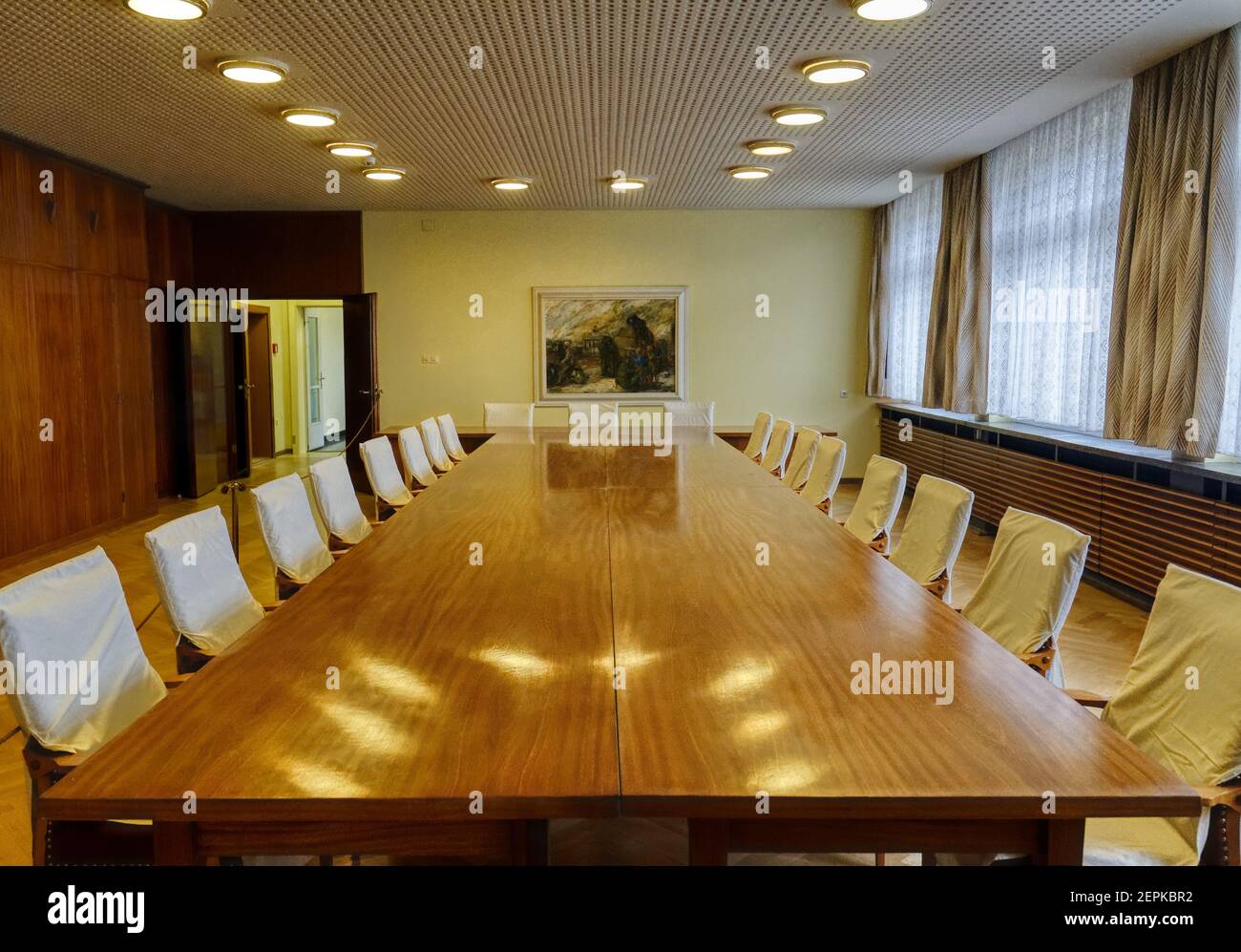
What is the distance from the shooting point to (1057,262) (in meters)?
6.67

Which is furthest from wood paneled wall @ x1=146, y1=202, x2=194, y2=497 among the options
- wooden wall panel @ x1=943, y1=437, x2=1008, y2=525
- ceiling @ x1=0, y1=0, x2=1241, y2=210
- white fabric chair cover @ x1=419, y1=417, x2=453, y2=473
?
wooden wall panel @ x1=943, y1=437, x2=1008, y2=525

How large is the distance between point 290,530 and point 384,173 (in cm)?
499

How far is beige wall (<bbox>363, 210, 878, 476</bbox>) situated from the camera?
33.9 ft

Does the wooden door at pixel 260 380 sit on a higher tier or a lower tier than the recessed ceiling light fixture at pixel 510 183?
lower

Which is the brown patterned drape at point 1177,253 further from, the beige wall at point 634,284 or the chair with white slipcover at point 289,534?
the beige wall at point 634,284

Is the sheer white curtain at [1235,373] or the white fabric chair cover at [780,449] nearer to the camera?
the sheer white curtain at [1235,373]

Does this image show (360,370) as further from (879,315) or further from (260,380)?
(879,315)

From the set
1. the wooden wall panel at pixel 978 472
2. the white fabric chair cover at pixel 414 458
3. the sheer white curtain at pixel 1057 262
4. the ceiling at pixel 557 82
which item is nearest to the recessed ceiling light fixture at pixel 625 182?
the ceiling at pixel 557 82

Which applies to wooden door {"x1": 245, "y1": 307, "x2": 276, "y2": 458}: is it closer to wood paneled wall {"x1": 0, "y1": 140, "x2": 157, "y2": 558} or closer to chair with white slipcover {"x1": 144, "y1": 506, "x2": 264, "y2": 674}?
wood paneled wall {"x1": 0, "y1": 140, "x2": 157, "y2": 558}

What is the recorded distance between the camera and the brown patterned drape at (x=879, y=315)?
10109mm

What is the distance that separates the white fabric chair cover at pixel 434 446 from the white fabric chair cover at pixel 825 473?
2786 mm

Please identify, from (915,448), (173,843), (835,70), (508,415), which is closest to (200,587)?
(173,843)

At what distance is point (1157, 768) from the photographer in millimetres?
1643

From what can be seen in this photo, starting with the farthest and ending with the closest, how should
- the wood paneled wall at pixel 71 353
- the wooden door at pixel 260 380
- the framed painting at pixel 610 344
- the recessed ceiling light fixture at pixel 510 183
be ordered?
the wooden door at pixel 260 380 → the framed painting at pixel 610 344 → the recessed ceiling light fixture at pixel 510 183 → the wood paneled wall at pixel 71 353
